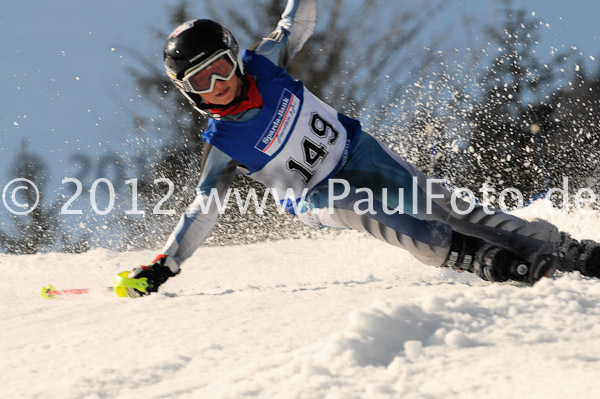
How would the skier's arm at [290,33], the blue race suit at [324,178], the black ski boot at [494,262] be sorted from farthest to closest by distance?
the skier's arm at [290,33], the blue race suit at [324,178], the black ski boot at [494,262]

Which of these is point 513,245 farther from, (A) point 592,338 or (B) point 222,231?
(B) point 222,231

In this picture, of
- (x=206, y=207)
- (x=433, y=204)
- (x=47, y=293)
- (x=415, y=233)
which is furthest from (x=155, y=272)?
(x=433, y=204)

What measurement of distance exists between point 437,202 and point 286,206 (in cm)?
84

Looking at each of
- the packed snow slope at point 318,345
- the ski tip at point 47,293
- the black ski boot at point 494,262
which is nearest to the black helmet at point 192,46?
the packed snow slope at point 318,345

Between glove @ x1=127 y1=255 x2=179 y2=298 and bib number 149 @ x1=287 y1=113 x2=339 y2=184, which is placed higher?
bib number 149 @ x1=287 y1=113 x2=339 y2=184

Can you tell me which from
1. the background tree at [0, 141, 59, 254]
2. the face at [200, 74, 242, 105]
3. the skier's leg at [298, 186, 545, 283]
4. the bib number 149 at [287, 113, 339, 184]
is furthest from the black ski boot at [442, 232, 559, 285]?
the background tree at [0, 141, 59, 254]

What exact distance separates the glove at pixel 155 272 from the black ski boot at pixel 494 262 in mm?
1384

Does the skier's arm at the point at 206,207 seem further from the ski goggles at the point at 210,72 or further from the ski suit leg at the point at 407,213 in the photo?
the ski suit leg at the point at 407,213

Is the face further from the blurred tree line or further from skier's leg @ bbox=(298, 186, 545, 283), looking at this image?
the blurred tree line

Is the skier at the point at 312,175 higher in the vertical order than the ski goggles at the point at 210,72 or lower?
lower

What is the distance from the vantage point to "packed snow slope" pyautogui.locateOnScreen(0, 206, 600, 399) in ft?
4.52

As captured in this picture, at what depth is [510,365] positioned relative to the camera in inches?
55.3

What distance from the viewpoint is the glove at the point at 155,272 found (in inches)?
109

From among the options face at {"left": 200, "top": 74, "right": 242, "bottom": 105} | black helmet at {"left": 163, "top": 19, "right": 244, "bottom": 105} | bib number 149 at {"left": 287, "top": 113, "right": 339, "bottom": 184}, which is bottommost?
bib number 149 at {"left": 287, "top": 113, "right": 339, "bottom": 184}
